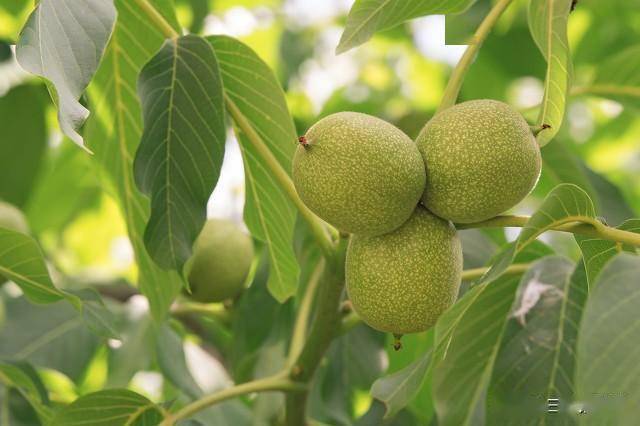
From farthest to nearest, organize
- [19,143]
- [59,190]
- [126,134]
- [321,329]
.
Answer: [59,190] < [19,143] < [126,134] < [321,329]

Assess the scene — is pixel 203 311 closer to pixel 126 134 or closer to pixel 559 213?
pixel 126 134

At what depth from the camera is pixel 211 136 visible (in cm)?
140

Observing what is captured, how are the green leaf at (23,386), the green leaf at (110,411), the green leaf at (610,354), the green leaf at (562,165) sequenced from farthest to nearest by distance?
the green leaf at (562,165)
the green leaf at (23,386)
the green leaf at (110,411)
the green leaf at (610,354)

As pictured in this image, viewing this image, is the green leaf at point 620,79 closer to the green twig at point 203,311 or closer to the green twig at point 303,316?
the green twig at point 303,316

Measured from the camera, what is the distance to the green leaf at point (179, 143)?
1.39 metres

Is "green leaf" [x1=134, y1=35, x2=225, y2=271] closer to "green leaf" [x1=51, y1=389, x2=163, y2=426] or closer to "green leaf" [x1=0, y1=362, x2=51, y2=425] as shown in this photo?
"green leaf" [x1=51, y1=389, x2=163, y2=426]

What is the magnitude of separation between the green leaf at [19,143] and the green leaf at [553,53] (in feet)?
5.20

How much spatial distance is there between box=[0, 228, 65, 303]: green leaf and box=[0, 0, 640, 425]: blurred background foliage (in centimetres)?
35

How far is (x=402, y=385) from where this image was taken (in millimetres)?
1184

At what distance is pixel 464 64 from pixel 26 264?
766 millimetres

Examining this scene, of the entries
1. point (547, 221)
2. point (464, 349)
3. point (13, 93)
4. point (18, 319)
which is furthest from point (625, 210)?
point (13, 93)

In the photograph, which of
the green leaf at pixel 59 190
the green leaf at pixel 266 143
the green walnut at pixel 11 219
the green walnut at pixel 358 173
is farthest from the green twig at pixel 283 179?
the green leaf at pixel 59 190

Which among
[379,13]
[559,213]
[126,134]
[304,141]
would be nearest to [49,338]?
[126,134]

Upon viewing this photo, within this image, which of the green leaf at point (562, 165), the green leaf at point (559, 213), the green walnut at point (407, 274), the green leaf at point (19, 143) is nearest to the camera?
the green leaf at point (559, 213)
